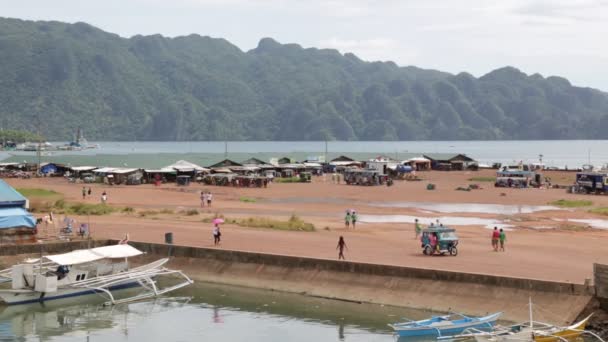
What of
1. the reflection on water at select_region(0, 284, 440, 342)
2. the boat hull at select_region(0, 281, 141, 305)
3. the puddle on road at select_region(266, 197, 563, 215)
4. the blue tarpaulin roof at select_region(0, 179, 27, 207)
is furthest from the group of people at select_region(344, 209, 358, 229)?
the boat hull at select_region(0, 281, 141, 305)

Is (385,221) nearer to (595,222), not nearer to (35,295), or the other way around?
(595,222)

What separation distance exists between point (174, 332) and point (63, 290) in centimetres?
618

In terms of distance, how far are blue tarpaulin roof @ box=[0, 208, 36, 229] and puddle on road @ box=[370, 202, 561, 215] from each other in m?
31.2

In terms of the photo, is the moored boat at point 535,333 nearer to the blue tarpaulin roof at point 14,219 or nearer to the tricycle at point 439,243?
the tricycle at point 439,243

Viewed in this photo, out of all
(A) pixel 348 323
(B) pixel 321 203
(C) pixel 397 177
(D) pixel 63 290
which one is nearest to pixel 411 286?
(A) pixel 348 323

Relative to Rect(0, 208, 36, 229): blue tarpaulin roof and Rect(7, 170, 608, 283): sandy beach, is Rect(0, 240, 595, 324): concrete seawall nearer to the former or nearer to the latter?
Rect(0, 208, 36, 229): blue tarpaulin roof

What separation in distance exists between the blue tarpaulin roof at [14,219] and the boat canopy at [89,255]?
6.02 metres

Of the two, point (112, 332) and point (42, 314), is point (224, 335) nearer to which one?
point (112, 332)

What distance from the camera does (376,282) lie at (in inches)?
1118

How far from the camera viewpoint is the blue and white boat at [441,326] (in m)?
23.0

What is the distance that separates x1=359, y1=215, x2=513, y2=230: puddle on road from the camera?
159 ft

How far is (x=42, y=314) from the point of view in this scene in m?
27.6

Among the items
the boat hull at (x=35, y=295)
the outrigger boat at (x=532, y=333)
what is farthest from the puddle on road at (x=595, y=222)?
the boat hull at (x=35, y=295)

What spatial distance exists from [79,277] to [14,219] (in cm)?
728
